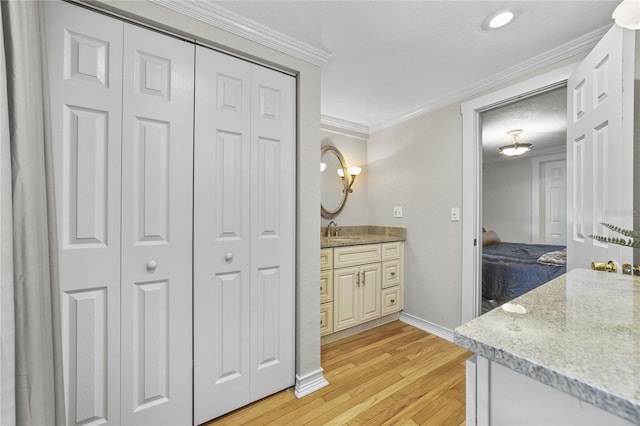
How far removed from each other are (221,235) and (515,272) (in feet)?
10.2

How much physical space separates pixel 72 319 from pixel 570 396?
1.66m

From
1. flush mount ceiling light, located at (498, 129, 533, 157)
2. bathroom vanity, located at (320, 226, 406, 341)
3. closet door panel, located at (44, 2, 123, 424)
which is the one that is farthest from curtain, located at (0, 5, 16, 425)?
flush mount ceiling light, located at (498, 129, 533, 157)

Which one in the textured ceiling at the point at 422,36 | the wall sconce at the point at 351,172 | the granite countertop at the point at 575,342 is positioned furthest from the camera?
the wall sconce at the point at 351,172

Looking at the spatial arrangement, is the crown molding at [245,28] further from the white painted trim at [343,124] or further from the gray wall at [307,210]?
the white painted trim at [343,124]

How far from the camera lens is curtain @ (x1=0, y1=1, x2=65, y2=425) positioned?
83 cm

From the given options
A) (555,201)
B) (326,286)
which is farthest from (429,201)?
(555,201)

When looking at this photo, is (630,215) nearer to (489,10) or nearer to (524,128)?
(489,10)

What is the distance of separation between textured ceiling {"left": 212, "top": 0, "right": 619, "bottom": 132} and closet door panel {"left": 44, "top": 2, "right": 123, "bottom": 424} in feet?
2.17

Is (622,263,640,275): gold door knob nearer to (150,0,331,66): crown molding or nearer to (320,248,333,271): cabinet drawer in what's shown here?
(320,248,333,271): cabinet drawer

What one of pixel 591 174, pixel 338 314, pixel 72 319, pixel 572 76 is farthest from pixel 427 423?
pixel 572 76

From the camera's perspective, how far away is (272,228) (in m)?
1.72

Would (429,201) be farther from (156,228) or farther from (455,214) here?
(156,228)

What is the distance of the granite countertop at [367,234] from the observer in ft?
8.79

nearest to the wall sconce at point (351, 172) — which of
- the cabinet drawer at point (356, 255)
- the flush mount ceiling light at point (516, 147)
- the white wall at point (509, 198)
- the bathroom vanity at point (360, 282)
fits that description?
the bathroom vanity at point (360, 282)
